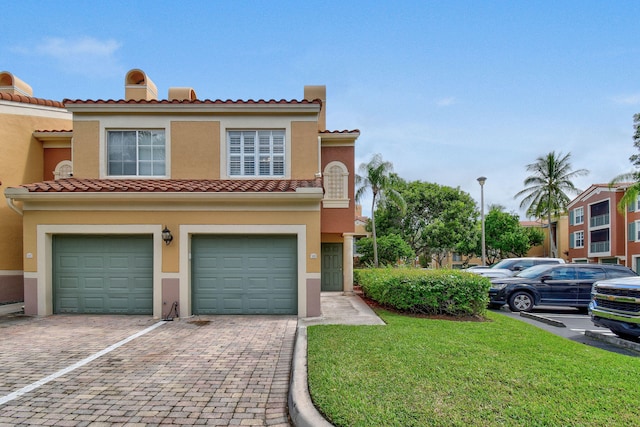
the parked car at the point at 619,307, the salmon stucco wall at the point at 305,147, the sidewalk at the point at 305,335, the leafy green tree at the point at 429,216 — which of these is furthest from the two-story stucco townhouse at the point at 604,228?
the salmon stucco wall at the point at 305,147

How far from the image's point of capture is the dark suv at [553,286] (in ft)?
39.3

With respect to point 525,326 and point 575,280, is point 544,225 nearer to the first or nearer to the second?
point 575,280

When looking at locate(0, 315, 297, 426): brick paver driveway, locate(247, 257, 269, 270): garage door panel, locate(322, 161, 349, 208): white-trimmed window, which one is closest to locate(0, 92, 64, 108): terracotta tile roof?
locate(0, 315, 297, 426): brick paver driveway

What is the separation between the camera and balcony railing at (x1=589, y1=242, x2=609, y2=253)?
3609cm

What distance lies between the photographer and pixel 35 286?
9.88 meters

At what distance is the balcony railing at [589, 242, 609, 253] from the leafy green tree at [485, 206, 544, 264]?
5626mm

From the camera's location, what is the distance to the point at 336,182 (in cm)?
1478

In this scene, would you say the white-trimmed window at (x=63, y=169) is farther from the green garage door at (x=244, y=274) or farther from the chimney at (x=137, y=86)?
the green garage door at (x=244, y=274)

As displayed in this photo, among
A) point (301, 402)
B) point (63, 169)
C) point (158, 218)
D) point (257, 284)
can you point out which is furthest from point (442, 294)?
point (63, 169)

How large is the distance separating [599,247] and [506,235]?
8.18m

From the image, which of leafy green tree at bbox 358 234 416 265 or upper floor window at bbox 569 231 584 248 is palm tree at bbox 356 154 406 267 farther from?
upper floor window at bbox 569 231 584 248

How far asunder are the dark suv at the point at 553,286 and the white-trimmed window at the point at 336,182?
6086 millimetres

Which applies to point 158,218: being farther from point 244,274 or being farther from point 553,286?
point 553,286

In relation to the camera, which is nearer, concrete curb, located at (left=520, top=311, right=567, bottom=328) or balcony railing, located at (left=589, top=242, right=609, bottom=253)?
concrete curb, located at (left=520, top=311, right=567, bottom=328)
